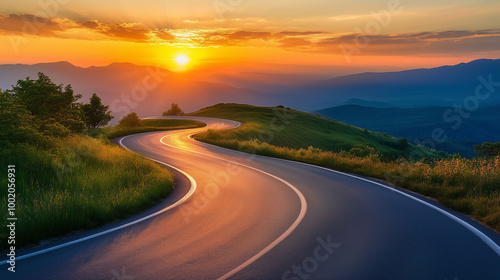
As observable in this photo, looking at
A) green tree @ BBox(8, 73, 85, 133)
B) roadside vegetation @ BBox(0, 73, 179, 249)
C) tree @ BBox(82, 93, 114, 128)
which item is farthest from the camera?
tree @ BBox(82, 93, 114, 128)

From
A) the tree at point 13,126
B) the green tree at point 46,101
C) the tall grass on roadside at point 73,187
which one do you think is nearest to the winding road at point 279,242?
the tall grass on roadside at point 73,187

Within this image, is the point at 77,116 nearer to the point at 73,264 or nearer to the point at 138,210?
the point at 138,210

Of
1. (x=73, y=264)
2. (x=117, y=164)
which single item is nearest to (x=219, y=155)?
(x=117, y=164)

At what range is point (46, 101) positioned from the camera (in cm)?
1728

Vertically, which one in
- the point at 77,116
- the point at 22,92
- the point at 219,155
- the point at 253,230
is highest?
the point at 22,92

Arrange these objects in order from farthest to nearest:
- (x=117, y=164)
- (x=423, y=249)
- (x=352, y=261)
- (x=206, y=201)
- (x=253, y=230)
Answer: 1. (x=117, y=164)
2. (x=206, y=201)
3. (x=253, y=230)
4. (x=423, y=249)
5. (x=352, y=261)

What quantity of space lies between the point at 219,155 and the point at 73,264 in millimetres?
16077

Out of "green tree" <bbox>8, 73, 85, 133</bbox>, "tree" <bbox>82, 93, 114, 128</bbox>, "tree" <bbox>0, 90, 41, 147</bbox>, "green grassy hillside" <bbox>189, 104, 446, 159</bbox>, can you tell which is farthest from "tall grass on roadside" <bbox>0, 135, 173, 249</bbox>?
"tree" <bbox>82, 93, 114, 128</bbox>

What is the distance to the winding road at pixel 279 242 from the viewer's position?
540 cm

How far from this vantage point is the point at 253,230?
7453 millimetres

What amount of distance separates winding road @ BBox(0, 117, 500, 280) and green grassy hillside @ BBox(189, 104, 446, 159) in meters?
22.3

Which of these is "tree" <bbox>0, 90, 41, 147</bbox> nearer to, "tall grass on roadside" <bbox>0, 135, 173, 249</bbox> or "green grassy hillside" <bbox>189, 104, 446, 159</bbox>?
"tall grass on roadside" <bbox>0, 135, 173, 249</bbox>

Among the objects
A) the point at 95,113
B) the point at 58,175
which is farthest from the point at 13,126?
the point at 95,113

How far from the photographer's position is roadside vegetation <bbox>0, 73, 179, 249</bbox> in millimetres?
7496
